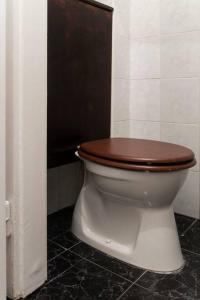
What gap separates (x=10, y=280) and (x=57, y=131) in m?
0.60

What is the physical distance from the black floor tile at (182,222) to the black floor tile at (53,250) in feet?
1.85

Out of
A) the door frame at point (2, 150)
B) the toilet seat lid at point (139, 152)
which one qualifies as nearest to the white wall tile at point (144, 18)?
the toilet seat lid at point (139, 152)

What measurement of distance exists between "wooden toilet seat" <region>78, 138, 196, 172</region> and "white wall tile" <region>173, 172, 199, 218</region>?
42 cm

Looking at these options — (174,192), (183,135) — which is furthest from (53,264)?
(183,135)

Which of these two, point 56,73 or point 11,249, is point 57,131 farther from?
point 11,249

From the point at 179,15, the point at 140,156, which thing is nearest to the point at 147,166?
the point at 140,156

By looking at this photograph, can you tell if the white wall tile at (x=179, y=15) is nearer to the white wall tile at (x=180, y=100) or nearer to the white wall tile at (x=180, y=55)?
the white wall tile at (x=180, y=55)

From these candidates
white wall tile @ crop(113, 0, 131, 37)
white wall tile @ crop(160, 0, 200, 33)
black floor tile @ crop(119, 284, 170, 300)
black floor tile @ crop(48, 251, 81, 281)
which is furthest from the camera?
white wall tile @ crop(113, 0, 131, 37)

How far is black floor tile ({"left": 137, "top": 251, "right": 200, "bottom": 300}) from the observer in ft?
3.08

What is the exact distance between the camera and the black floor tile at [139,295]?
0.92 metres

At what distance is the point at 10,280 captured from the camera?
34.8 inches

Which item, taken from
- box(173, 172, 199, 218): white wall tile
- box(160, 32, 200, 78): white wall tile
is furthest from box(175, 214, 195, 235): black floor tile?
box(160, 32, 200, 78): white wall tile

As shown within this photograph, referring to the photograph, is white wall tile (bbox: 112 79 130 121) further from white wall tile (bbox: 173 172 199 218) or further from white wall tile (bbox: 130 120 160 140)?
white wall tile (bbox: 173 172 199 218)

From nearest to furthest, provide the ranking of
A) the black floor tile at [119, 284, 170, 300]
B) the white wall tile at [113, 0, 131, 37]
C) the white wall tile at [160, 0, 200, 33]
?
1. the black floor tile at [119, 284, 170, 300]
2. the white wall tile at [160, 0, 200, 33]
3. the white wall tile at [113, 0, 131, 37]
